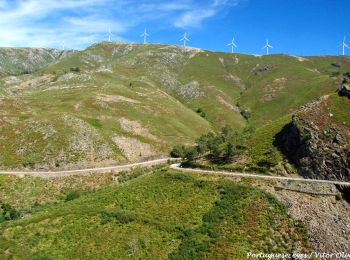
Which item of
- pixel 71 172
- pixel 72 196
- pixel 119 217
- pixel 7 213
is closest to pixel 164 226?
pixel 119 217

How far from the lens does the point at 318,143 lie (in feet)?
243

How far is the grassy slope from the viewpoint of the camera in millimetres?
58469

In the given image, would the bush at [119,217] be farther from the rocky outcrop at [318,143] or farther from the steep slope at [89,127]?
the steep slope at [89,127]

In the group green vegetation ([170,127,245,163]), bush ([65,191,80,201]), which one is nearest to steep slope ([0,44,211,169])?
bush ([65,191,80,201])

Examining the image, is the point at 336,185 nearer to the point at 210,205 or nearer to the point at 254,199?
the point at 254,199

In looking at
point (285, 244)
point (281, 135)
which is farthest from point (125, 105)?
point (285, 244)

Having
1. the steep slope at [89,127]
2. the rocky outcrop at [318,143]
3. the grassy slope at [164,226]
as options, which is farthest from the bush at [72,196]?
the rocky outcrop at [318,143]

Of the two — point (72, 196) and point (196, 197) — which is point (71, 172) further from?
point (196, 197)

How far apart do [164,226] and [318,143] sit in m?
31.7

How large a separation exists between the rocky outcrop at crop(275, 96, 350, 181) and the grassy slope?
39.5 ft

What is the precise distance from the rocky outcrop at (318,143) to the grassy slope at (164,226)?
12.1 m

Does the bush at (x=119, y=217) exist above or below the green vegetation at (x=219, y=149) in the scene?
below

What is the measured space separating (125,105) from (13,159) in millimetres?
63598

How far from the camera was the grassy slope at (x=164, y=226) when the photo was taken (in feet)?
192
